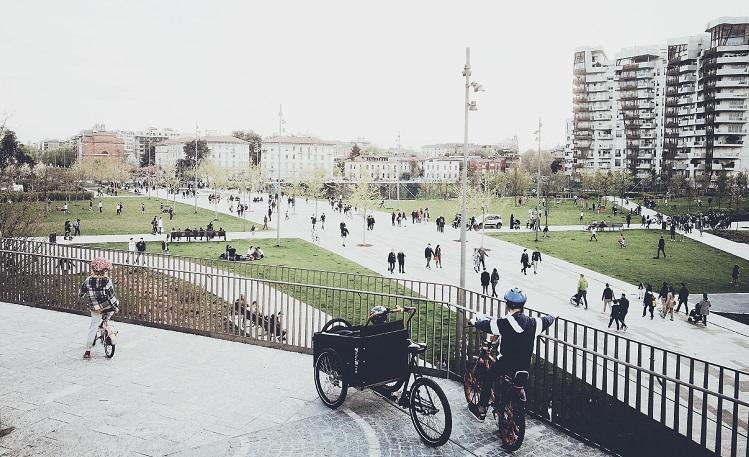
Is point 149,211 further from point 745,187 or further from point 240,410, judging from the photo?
point 745,187

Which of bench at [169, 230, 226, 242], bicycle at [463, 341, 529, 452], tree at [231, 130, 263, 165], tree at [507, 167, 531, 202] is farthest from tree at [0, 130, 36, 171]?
tree at [231, 130, 263, 165]

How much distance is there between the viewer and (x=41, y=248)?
14086 mm

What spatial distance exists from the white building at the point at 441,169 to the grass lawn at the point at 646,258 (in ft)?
387

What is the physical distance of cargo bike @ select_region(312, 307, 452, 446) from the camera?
640 cm

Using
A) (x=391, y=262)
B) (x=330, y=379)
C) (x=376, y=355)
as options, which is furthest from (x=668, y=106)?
(x=376, y=355)

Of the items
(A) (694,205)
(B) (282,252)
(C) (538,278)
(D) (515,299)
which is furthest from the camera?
(A) (694,205)

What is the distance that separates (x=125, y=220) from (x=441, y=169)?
129 metres

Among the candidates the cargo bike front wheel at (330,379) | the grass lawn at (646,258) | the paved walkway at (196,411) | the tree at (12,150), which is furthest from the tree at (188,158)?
the cargo bike front wheel at (330,379)

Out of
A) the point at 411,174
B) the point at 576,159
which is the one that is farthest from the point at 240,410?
the point at 411,174

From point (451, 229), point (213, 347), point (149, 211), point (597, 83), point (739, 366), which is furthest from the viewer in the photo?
point (597, 83)

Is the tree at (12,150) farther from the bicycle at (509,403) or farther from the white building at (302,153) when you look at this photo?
the white building at (302,153)

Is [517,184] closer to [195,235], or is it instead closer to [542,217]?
[542,217]

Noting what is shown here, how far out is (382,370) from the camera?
6957 millimetres

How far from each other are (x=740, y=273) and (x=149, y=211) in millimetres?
53208
